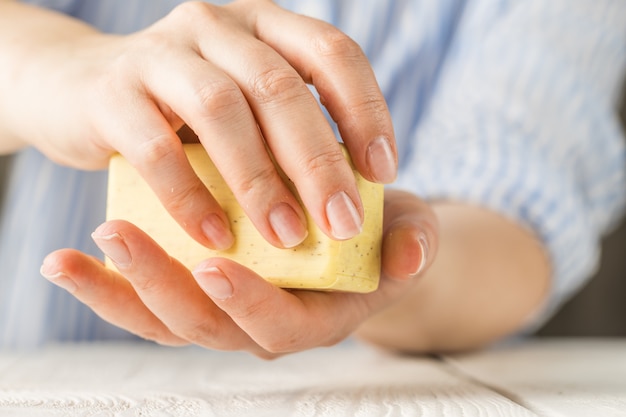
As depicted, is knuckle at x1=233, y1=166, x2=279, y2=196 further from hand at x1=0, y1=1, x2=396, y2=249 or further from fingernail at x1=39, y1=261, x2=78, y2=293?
fingernail at x1=39, y1=261, x2=78, y2=293

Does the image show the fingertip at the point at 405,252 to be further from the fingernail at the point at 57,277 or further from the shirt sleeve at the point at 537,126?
the shirt sleeve at the point at 537,126

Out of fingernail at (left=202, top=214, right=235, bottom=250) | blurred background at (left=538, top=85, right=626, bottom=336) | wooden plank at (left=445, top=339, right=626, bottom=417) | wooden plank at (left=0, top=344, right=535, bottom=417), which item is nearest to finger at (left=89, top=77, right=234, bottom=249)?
fingernail at (left=202, top=214, right=235, bottom=250)

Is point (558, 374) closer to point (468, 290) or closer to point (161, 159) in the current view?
point (468, 290)

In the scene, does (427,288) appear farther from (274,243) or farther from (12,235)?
(12,235)

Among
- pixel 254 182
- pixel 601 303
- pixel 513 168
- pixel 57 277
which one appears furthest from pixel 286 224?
pixel 601 303

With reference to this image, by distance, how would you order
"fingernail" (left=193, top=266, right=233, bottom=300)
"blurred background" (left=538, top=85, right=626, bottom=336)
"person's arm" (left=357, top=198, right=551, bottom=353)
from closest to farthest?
1. "fingernail" (left=193, top=266, right=233, bottom=300)
2. "person's arm" (left=357, top=198, right=551, bottom=353)
3. "blurred background" (left=538, top=85, right=626, bottom=336)

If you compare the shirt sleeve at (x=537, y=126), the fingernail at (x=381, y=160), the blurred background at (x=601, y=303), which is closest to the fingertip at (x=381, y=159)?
the fingernail at (x=381, y=160)
